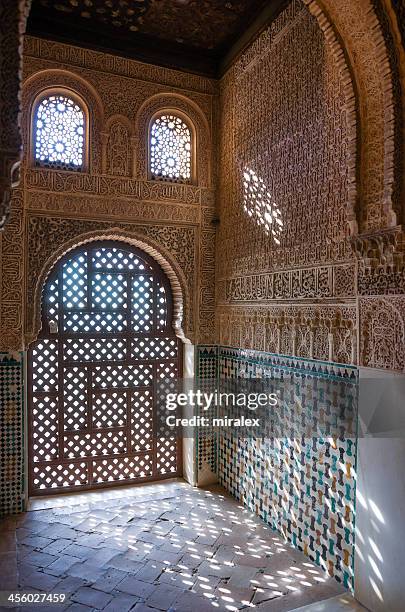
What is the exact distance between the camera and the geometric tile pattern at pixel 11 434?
182 inches

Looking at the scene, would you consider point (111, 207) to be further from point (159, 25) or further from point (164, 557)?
point (164, 557)

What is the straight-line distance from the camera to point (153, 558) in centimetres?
379

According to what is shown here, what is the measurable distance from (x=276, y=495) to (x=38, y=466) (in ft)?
8.11

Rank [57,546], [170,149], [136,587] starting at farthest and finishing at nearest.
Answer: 1. [170,149]
2. [57,546]
3. [136,587]

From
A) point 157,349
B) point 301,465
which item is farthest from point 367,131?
point 157,349

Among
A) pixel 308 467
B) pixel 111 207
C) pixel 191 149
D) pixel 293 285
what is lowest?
pixel 308 467

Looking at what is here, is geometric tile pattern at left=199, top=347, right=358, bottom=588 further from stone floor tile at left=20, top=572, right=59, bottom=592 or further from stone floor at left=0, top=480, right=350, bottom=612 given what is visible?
stone floor tile at left=20, top=572, right=59, bottom=592

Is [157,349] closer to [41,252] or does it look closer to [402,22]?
[41,252]

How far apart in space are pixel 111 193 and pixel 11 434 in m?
2.62

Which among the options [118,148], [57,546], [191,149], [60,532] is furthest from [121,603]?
[191,149]

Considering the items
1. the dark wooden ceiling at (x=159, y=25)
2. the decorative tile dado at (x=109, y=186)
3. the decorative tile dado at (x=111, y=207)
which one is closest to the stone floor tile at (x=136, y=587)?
the decorative tile dado at (x=111, y=207)

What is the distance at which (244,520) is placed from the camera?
14.8 ft

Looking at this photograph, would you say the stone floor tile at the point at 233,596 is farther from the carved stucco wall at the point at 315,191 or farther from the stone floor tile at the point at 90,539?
the carved stucco wall at the point at 315,191

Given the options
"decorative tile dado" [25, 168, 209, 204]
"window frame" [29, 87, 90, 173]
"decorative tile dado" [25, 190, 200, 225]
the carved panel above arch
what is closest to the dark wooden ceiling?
"window frame" [29, 87, 90, 173]
